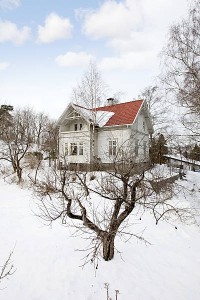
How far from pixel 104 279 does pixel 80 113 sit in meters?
14.5

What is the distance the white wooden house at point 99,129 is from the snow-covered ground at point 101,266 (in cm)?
1030

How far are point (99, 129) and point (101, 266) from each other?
48.7 ft

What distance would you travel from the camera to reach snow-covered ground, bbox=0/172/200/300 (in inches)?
190

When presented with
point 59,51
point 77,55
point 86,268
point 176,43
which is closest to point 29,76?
point 59,51

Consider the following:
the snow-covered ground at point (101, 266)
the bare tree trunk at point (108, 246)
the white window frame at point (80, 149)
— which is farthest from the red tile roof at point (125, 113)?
the bare tree trunk at point (108, 246)

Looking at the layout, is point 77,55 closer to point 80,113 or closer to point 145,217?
point 80,113

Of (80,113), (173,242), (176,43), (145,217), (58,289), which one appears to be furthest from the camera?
(80,113)

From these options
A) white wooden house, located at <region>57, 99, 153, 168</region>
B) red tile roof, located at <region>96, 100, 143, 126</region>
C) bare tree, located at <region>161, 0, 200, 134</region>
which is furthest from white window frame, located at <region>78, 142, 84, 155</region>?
bare tree, located at <region>161, 0, 200, 134</region>

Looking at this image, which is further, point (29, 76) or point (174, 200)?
point (29, 76)

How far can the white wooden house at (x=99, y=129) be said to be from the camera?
1825 cm

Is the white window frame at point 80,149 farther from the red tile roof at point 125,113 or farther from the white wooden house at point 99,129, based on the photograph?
the red tile roof at point 125,113

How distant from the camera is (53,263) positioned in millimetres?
5832

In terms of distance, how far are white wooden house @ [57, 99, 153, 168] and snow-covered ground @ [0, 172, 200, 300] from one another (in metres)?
10.3

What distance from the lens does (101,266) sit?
18.4ft
